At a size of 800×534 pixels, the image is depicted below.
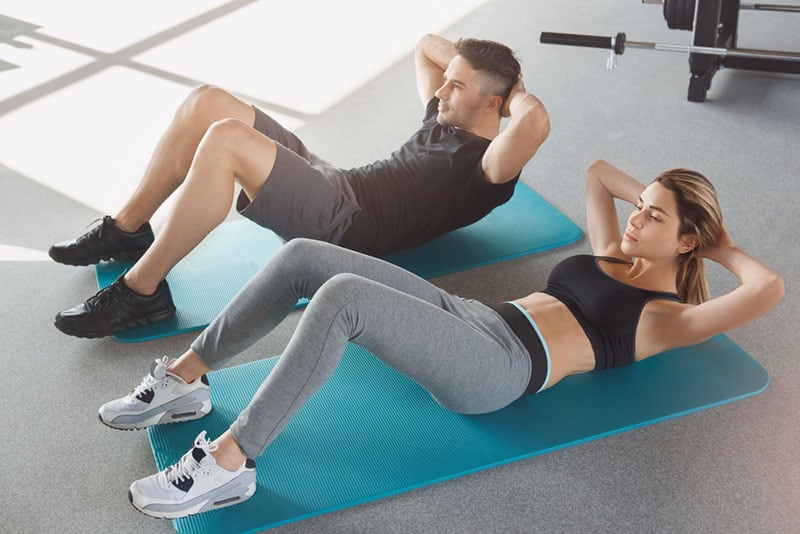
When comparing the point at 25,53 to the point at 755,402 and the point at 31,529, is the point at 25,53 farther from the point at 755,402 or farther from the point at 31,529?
the point at 755,402

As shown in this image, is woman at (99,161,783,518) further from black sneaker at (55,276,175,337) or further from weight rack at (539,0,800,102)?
weight rack at (539,0,800,102)

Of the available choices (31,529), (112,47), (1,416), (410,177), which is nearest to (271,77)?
(112,47)

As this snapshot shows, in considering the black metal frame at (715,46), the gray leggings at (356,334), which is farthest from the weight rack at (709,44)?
the gray leggings at (356,334)

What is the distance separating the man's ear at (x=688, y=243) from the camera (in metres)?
2.18

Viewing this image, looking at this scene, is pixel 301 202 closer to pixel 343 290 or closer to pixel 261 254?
pixel 261 254

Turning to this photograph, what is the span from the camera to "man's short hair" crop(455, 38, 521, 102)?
2.76m

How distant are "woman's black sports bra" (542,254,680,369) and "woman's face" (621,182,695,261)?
3.6 inches

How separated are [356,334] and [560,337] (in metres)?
0.53

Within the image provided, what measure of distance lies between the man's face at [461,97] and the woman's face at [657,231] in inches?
29.0

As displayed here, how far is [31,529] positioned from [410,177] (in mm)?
1373

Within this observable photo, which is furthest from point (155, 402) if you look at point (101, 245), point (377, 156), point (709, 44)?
point (709, 44)

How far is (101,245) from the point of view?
9.19 ft

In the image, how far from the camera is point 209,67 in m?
4.52

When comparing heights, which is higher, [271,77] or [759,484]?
[271,77]
